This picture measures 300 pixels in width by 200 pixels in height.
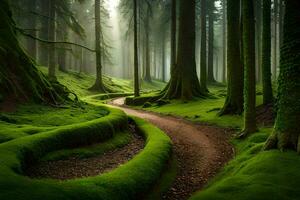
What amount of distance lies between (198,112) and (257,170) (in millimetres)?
11633

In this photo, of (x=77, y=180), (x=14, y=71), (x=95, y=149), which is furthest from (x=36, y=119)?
(x=77, y=180)

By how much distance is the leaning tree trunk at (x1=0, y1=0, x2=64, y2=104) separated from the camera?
13414mm

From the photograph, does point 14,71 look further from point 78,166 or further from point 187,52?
point 187,52

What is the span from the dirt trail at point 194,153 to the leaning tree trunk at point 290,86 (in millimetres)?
2429

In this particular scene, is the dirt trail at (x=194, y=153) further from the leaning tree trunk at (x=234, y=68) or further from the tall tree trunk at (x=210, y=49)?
the tall tree trunk at (x=210, y=49)

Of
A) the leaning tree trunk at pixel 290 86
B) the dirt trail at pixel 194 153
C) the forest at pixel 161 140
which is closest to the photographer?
the forest at pixel 161 140

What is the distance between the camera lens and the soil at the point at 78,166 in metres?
9.02

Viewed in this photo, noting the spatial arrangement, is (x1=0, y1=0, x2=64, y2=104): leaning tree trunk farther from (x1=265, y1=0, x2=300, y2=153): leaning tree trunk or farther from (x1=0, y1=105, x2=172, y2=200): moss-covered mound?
(x1=265, y1=0, x2=300, y2=153): leaning tree trunk

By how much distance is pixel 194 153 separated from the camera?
40.9 ft

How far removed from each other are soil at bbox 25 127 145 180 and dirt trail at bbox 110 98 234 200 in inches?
80.9

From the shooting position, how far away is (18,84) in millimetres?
13969

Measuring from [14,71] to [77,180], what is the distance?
26.9 feet

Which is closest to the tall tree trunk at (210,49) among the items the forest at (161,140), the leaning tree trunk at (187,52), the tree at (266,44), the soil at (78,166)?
the leaning tree trunk at (187,52)

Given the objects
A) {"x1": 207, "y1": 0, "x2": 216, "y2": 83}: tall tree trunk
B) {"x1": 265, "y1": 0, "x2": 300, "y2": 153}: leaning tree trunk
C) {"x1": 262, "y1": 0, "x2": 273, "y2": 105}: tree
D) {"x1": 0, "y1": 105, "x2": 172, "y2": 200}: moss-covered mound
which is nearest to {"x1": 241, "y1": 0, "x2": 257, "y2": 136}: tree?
{"x1": 265, "y1": 0, "x2": 300, "y2": 153}: leaning tree trunk
